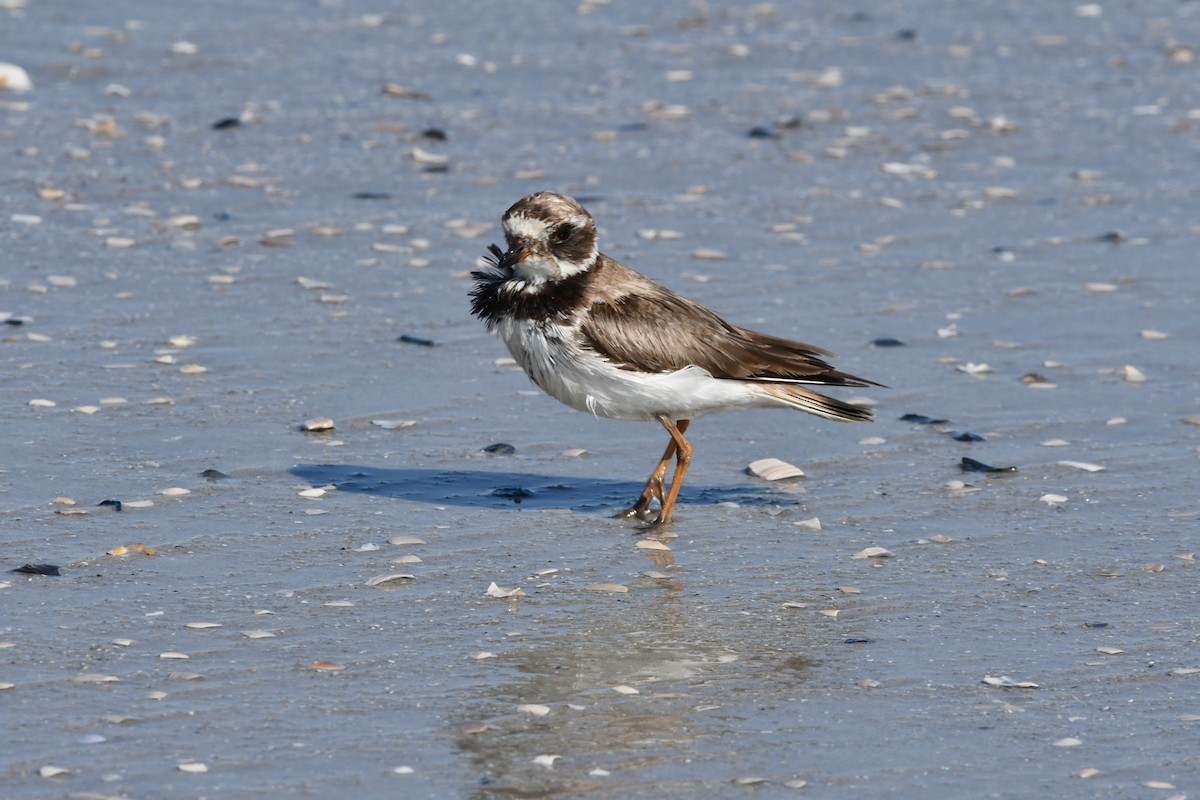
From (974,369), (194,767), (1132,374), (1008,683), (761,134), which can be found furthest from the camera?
(761,134)

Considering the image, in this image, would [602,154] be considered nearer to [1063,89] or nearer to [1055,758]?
[1063,89]

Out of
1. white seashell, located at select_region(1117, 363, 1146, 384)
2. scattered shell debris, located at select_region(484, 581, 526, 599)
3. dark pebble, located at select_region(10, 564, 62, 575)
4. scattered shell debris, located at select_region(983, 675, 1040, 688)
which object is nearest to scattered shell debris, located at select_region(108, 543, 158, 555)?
dark pebble, located at select_region(10, 564, 62, 575)

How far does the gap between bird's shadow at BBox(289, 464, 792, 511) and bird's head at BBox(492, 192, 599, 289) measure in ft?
2.74

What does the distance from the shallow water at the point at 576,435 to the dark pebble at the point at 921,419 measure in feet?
0.24

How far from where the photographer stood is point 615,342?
6543 mm

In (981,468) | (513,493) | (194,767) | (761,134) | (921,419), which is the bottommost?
(194,767)

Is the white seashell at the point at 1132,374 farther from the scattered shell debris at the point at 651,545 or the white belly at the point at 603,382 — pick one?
the scattered shell debris at the point at 651,545

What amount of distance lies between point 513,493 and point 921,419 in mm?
1959

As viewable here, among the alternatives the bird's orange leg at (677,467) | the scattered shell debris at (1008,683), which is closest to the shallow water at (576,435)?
the scattered shell debris at (1008,683)

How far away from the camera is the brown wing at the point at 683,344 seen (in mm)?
6559

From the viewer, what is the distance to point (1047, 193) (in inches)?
449

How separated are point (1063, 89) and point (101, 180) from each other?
7511mm

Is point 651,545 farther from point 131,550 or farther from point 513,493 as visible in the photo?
point 131,550

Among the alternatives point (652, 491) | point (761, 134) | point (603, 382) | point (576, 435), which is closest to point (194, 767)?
point (603, 382)
